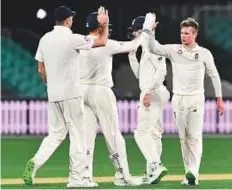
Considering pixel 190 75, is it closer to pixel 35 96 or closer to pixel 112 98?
pixel 112 98

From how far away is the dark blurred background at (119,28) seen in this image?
26766 millimetres

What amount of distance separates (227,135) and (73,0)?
251 inches

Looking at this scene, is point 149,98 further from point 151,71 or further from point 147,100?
point 151,71

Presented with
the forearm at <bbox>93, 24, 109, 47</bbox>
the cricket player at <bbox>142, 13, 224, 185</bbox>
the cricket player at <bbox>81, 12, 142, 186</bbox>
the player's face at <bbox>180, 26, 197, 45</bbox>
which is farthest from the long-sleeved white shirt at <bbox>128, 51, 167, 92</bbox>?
the forearm at <bbox>93, 24, 109, 47</bbox>

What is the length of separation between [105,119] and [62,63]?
971mm

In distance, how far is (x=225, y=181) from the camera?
44.9ft

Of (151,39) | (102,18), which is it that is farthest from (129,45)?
(102,18)

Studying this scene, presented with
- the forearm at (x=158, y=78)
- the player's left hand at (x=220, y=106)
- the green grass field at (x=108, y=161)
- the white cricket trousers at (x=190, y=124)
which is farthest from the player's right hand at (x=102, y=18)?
the green grass field at (x=108, y=161)

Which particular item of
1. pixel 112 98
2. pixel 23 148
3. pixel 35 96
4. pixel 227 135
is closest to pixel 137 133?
pixel 112 98

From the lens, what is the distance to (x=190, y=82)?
42.8ft

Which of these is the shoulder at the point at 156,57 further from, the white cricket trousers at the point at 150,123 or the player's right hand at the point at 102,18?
the player's right hand at the point at 102,18

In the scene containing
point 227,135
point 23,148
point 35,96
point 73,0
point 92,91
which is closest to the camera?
point 92,91

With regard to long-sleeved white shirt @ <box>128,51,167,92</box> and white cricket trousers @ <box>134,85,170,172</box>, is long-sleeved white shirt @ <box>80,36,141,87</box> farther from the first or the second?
white cricket trousers @ <box>134,85,170,172</box>

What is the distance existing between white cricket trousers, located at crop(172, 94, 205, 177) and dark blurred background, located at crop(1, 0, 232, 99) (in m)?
13.0
